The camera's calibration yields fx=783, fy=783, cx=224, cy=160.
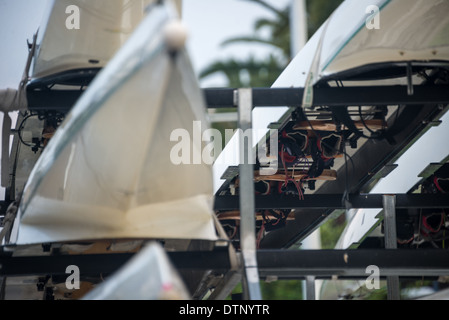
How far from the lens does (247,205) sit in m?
4.42

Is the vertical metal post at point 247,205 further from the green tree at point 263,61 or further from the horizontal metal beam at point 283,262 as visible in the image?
the green tree at point 263,61

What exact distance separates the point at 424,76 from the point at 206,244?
5.82 ft

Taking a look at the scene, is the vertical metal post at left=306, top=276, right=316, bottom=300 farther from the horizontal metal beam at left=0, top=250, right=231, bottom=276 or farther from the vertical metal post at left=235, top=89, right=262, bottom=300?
the vertical metal post at left=235, top=89, right=262, bottom=300

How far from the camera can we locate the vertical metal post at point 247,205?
4250mm

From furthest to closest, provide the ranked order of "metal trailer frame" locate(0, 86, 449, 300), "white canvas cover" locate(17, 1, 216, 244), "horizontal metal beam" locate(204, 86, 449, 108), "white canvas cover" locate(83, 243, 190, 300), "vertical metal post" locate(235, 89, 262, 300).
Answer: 1. "horizontal metal beam" locate(204, 86, 449, 108)
2. "metal trailer frame" locate(0, 86, 449, 300)
3. "vertical metal post" locate(235, 89, 262, 300)
4. "white canvas cover" locate(17, 1, 216, 244)
5. "white canvas cover" locate(83, 243, 190, 300)

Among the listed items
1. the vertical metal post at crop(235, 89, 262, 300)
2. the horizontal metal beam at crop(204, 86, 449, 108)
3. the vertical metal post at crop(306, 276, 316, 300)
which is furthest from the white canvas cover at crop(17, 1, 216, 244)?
the vertical metal post at crop(306, 276, 316, 300)

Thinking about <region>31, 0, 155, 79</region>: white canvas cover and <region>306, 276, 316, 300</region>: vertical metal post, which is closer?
<region>31, 0, 155, 79</region>: white canvas cover

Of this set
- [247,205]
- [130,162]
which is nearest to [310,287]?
[247,205]

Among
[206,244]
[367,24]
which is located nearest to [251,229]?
[206,244]

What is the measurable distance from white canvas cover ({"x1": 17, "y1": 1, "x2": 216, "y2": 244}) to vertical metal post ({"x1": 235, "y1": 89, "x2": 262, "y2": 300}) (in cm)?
25

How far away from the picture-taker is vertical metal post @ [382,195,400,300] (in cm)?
634

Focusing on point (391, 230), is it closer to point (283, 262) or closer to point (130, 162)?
point (283, 262)

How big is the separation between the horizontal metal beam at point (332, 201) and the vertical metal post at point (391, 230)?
0.05m

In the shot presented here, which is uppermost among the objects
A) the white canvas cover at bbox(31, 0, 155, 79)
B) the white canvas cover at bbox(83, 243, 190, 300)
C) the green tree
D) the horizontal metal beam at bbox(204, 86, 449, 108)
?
the green tree
